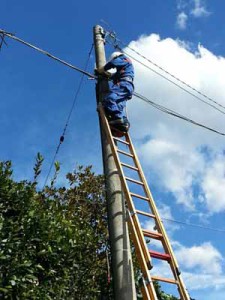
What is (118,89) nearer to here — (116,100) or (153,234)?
(116,100)

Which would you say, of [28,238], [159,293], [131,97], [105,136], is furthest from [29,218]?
[159,293]

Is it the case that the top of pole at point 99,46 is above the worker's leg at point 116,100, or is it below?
above

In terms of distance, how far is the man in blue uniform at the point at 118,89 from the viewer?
6.16m

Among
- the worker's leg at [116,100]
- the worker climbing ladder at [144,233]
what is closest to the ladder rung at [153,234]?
the worker climbing ladder at [144,233]

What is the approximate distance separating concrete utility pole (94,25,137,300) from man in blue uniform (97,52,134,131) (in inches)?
12.4

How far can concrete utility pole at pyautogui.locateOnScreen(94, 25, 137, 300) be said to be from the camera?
4578mm

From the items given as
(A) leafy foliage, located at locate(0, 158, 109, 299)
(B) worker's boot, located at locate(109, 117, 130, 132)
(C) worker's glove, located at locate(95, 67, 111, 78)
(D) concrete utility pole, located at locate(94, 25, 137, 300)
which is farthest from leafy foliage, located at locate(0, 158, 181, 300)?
(C) worker's glove, located at locate(95, 67, 111, 78)

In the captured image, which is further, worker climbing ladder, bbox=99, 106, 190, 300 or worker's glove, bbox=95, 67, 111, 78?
worker's glove, bbox=95, 67, 111, 78

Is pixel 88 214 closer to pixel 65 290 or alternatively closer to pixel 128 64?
pixel 128 64

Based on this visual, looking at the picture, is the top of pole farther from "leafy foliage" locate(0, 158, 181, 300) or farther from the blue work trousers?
"leafy foliage" locate(0, 158, 181, 300)

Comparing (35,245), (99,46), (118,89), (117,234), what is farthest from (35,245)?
(99,46)

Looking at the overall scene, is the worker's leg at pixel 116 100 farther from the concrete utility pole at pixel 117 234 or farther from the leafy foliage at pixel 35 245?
the leafy foliage at pixel 35 245

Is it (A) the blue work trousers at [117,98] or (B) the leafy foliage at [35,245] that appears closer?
(B) the leafy foliage at [35,245]

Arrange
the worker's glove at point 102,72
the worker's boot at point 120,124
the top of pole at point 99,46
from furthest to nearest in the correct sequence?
the top of pole at point 99,46
the worker's glove at point 102,72
the worker's boot at point 120,124
